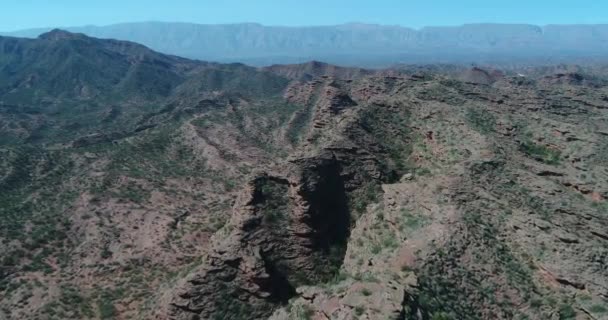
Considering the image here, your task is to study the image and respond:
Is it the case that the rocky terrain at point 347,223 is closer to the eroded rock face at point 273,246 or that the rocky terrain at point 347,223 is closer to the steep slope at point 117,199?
the eroded rock face at point 273,246

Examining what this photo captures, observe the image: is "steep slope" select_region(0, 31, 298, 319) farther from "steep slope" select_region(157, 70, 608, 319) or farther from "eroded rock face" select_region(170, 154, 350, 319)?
"steep slope" select_region(157, 70, 608, 319)

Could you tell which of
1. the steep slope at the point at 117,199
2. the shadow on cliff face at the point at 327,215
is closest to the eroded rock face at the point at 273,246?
the shadow on cliff face at the point at 327,215

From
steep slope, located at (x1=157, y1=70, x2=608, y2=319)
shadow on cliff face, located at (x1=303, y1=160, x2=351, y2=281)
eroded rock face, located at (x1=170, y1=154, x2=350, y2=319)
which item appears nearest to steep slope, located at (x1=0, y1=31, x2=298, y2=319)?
eroded rock face, located at (x1=170, y1=154, x2=350, y2=319)

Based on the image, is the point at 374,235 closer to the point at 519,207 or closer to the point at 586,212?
the point at 519,207

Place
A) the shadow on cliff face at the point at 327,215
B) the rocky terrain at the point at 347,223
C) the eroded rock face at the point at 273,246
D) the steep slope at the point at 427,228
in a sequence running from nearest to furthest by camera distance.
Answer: the steep slope at the point at 427,228
the rocky terrain at the point at 347,223
the eroded rock face at the point at 273,246
the shadow on cliff face at the point at 327,215

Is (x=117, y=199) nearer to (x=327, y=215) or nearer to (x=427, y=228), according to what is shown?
(x=327, y=215)

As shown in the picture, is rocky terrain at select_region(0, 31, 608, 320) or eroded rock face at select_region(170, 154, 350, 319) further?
eroded rock face at select_region(170, 154, 350, 319)

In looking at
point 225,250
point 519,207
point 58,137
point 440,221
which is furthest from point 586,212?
point 58,137

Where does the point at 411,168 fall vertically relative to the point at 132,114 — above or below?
above

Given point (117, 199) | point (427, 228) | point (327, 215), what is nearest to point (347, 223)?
point (327, 215)
